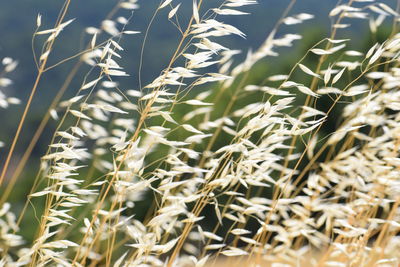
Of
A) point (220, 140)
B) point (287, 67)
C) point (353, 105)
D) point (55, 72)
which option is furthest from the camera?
point (55, 72)

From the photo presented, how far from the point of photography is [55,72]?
3169 centimetres

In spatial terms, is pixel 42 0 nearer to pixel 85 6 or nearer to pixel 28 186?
pixel 85 6

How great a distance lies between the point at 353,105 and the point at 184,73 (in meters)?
0.78

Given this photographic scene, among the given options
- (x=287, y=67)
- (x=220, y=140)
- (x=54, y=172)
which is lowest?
(x=220, y=140)

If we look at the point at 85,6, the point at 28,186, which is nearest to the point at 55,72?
the point at 85,6

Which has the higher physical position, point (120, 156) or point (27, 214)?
point (120, 156)

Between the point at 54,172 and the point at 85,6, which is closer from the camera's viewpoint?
the point at 54,172

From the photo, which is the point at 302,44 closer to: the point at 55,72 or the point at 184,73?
the point at 184,73

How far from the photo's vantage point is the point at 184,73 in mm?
1386

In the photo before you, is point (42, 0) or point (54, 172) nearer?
point (54, 172)

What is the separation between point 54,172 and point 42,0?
38.5m

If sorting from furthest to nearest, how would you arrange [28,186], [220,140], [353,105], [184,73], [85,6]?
[85,6] → [28,186] → [220,140] → [353,105] → [184,73]

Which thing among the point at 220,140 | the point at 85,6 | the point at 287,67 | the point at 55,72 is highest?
the point at 287,67

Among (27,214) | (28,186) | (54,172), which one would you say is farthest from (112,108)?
(28,186)
